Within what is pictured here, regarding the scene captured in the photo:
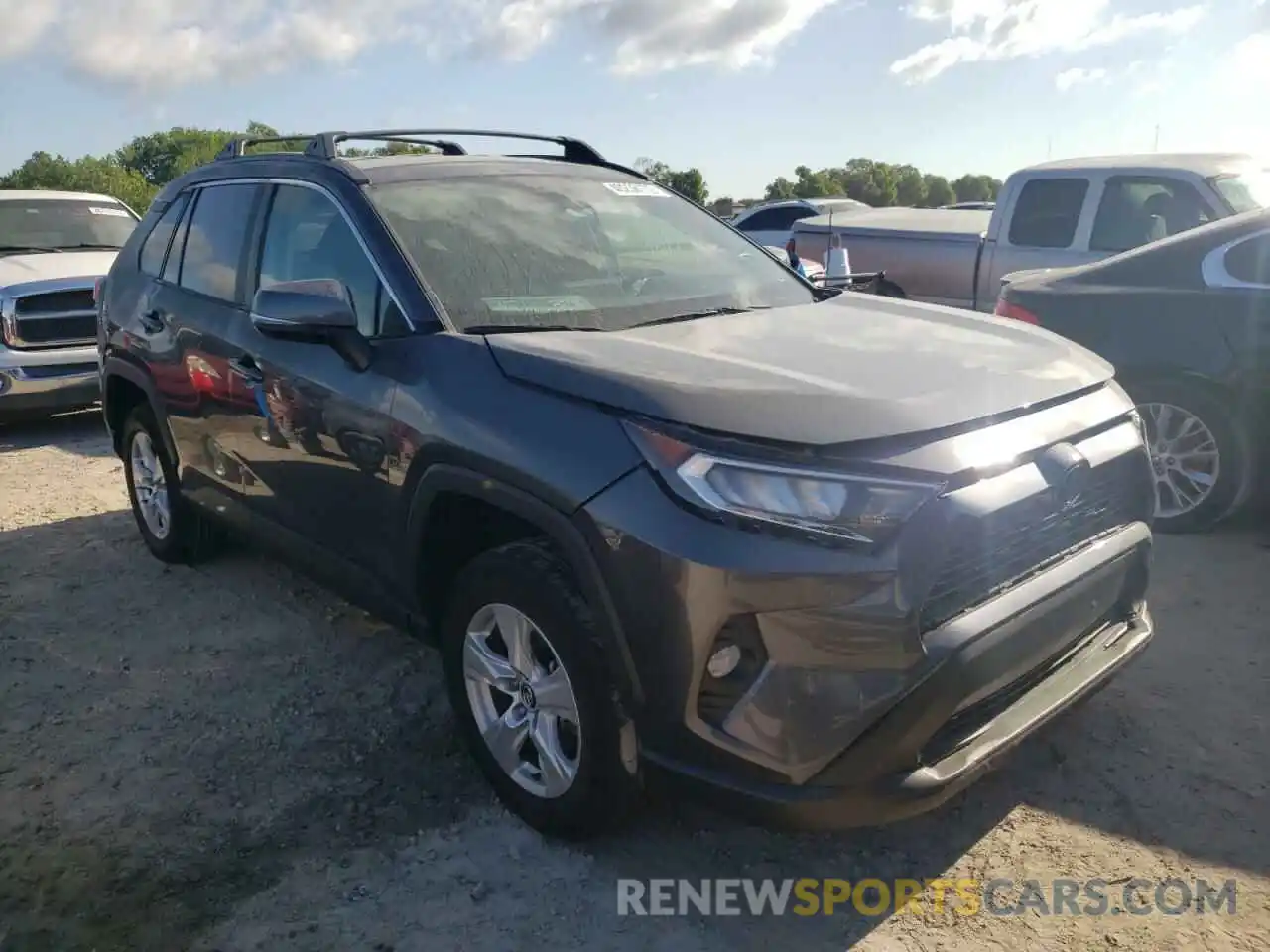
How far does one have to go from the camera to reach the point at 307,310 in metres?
3.09

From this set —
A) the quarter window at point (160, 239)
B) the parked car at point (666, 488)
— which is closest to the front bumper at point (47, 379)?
the quarter window at point (160, 239)

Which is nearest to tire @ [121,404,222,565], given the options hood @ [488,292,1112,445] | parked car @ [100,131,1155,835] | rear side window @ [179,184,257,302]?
rear side window @ [179,184,257,302]

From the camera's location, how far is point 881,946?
253 centimetres

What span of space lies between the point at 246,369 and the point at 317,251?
0.55 meters

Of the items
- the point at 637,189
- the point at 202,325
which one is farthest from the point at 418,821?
the point at 637,189

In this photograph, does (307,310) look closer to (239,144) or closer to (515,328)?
(515,328)

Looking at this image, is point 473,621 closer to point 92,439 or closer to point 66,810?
point 66,810

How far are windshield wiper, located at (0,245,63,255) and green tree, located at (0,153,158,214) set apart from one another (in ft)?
59.9

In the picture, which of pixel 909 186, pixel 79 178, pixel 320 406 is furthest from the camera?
pixel 909 186

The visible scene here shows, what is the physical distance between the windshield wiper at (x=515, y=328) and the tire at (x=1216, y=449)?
10.5ft

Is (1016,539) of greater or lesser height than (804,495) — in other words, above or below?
below

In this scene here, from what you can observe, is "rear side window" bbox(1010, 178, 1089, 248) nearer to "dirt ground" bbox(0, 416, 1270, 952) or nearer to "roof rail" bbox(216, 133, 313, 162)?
"dirt ground" bbox(0, 416, 1270, 952)

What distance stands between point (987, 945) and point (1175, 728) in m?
1.27

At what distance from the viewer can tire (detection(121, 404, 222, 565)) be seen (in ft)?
16.1
